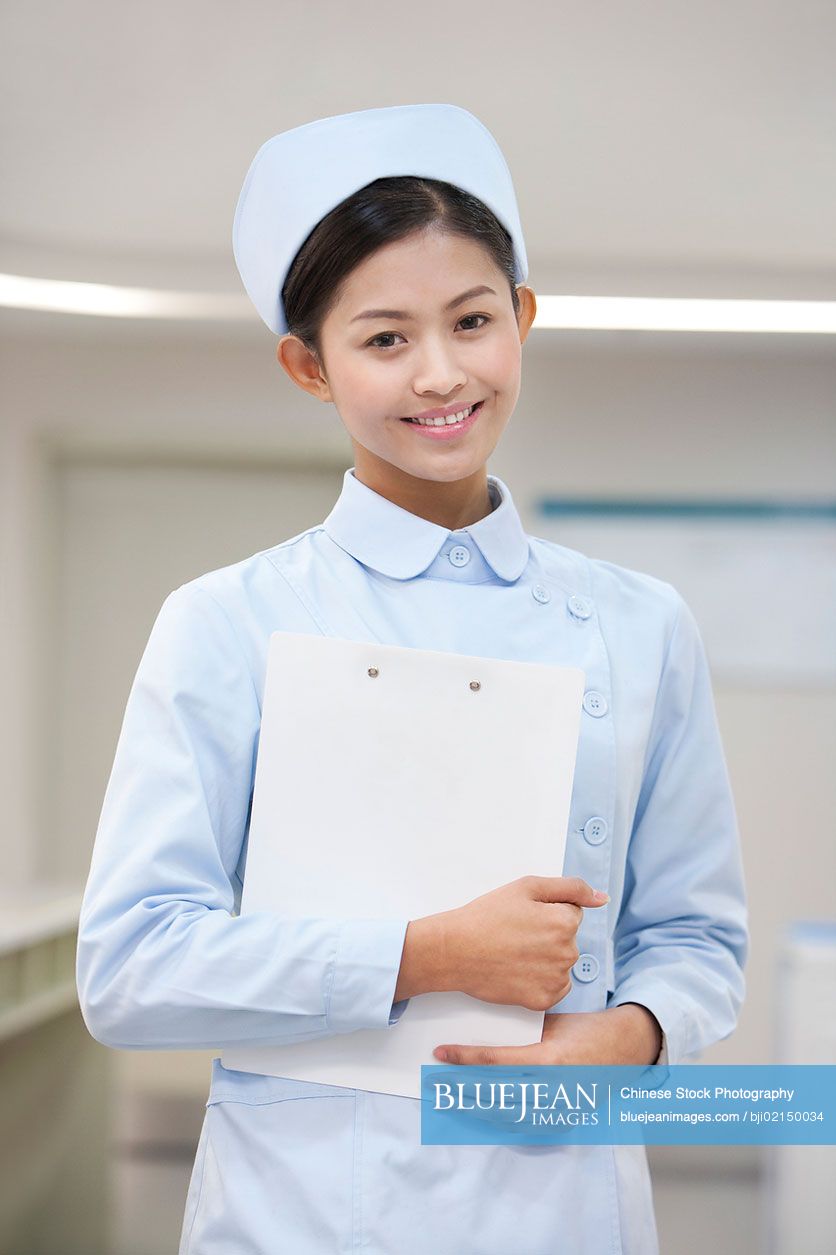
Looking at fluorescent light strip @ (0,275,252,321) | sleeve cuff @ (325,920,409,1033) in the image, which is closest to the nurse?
sleeve cuff @ (325,920,409,1033)

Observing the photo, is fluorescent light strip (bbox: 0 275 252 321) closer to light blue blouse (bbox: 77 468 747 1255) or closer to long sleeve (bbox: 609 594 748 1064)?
light blue blouse (bbox: 77 468 747 1255)

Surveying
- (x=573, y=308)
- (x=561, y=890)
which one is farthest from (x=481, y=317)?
(x=573, y=308)

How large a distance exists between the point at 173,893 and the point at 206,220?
1045 mm

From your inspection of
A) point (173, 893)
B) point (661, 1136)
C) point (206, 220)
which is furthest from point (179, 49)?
point (661, 1136)

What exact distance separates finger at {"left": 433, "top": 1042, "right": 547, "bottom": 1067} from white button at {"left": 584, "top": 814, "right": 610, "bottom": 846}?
0.13 metres

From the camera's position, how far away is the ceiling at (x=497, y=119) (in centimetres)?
149

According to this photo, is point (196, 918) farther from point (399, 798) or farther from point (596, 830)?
point (596, 830)

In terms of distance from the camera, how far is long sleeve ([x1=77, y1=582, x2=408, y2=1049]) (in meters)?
0.71

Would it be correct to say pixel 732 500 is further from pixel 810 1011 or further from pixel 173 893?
pixel 173 893

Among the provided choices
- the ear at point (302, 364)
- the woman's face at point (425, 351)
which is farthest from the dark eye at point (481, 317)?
the ear at point (302, 364)

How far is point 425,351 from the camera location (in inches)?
30.9

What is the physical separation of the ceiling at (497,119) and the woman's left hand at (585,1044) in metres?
1.04

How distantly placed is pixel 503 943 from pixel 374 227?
44cm

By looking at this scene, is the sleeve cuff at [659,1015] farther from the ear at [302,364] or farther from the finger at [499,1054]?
the ear at [302,364]
